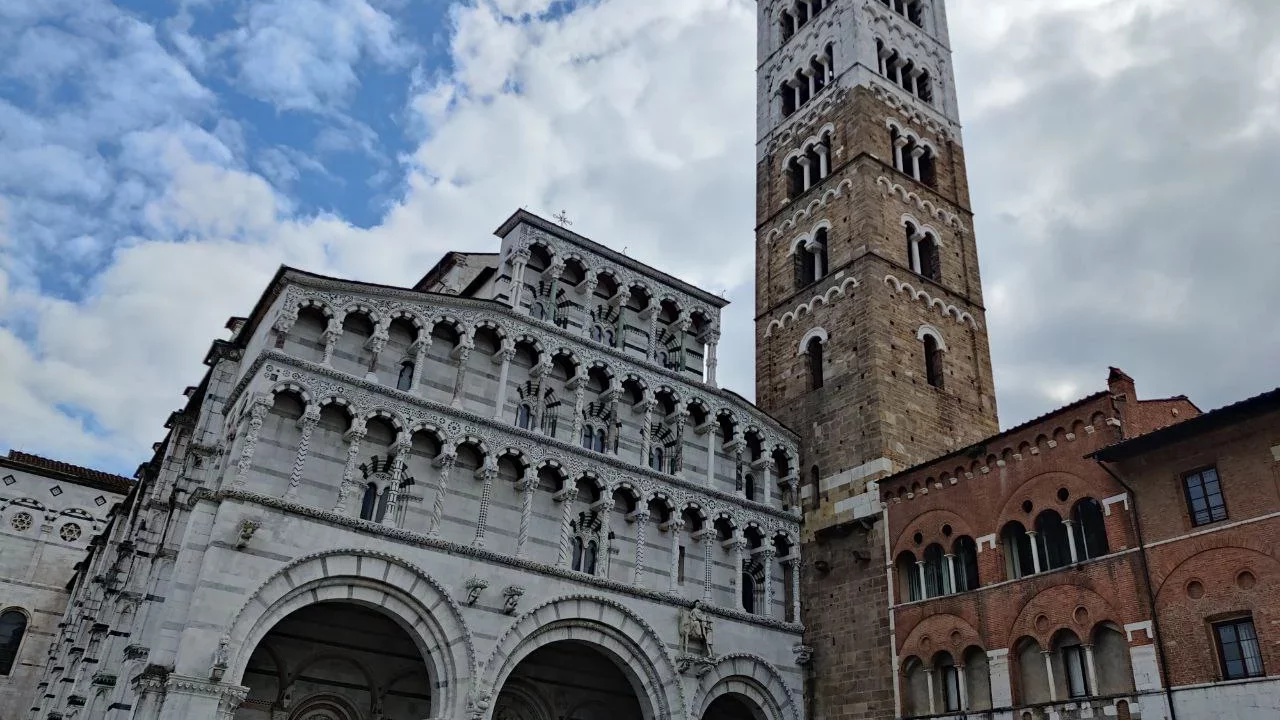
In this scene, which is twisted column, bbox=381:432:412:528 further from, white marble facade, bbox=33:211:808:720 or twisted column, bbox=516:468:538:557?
twisted column, bbox=516:468:538:557

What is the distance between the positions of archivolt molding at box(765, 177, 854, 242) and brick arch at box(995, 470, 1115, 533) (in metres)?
13.2

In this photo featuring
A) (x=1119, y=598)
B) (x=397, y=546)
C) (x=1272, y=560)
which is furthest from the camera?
(x=397, y=546)

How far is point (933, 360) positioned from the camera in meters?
29.2

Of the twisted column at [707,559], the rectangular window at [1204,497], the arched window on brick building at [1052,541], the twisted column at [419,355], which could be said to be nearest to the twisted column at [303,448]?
the twisted column at [419,355]

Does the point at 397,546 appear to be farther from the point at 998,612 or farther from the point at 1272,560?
the point at 1272,560

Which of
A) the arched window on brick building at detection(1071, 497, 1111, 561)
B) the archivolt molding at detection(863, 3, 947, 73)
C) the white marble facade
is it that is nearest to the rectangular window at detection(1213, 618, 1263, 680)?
the arched window on brick building at detection(1071, 497, 1111, 561)

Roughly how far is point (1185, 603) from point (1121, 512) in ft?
7.20

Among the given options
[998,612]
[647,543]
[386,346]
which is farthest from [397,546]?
[998,612]

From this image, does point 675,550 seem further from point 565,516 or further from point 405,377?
point 405,377

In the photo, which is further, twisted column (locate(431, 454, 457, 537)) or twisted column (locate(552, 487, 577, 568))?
twisted column (locate(552, 487, 577, 568))

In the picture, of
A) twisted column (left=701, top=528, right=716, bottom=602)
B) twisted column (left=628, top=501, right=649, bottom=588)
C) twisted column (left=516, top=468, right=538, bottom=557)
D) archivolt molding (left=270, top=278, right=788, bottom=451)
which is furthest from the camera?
twisted column (left=701, top=528, right=716, bottom=602)

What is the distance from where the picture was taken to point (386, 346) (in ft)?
72.5

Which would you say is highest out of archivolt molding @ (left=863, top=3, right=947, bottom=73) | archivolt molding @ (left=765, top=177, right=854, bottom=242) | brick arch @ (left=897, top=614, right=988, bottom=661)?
archivolt molding @ (left=863, top=3, right=947, bottom=73)

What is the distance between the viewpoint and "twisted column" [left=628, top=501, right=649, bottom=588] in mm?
23100
